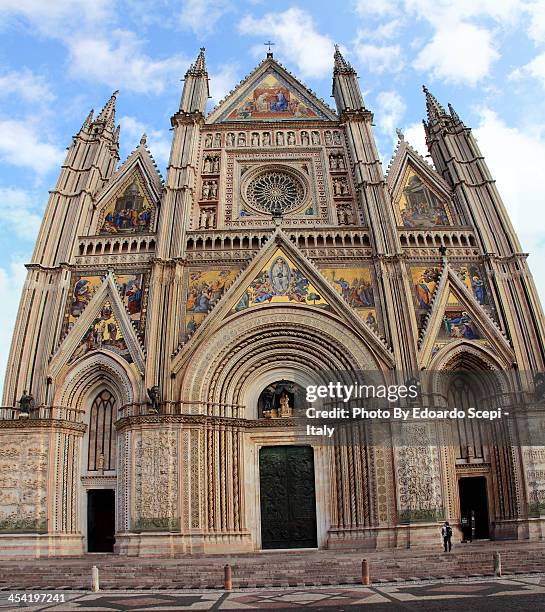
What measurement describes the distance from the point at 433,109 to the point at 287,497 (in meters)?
19.7

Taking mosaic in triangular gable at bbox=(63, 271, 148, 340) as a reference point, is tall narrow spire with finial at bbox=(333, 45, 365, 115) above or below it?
above

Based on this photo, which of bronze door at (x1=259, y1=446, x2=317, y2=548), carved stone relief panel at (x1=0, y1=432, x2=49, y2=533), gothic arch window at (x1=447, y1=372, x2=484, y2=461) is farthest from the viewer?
gothic arch window at (x1=447, y1=372, x2=484, y2=461)

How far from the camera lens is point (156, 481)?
19.6m

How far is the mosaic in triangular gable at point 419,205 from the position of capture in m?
25.1

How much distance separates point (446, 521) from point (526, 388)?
18.2ft

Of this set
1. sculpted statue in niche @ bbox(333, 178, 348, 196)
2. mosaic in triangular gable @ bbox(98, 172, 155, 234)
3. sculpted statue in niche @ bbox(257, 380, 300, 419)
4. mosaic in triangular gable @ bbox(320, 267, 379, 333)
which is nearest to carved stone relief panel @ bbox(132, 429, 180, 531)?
sculpted statue in niche @ bbox(257, 380, 300, 419)

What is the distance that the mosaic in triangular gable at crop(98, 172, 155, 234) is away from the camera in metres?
24.9

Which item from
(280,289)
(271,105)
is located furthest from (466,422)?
(271,105)

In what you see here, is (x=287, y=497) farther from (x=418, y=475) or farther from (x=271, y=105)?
(x=271, y=105)

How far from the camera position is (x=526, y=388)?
2111 cm

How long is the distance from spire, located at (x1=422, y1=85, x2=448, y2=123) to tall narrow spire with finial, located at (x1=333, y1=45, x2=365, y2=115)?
3.57 metres

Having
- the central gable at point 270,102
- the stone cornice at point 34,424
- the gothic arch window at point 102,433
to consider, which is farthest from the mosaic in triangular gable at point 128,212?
the stone cornice at point 34,424

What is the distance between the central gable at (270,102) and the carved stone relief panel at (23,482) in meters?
16.9

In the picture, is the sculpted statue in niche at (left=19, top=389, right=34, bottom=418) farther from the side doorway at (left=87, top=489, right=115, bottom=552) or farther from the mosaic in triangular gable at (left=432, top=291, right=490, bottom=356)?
the mosaic in triangular gable at (left=432, top=291, right=490, bottom=356)
